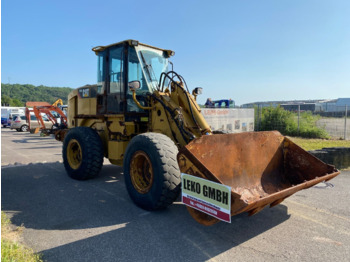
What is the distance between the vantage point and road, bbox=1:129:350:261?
3.21 meters

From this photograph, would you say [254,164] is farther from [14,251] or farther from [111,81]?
[111,81]

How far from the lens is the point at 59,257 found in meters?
3.15

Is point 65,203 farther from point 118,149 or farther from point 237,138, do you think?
point 237,138

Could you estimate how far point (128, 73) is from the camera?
6.09 meters

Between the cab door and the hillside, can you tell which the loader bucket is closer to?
the cab door

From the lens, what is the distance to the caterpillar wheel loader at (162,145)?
158 inches

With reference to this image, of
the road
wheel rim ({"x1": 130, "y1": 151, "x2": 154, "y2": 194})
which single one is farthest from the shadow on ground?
wheel rim ({"x1": 130, "y1": 151, "x2": 154, "y2": 194})

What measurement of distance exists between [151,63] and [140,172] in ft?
8.73

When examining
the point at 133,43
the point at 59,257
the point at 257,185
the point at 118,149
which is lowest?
the point at 59,257

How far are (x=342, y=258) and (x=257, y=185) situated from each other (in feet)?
5.38

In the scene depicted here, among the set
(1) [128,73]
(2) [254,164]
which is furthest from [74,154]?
(2) [254,164]

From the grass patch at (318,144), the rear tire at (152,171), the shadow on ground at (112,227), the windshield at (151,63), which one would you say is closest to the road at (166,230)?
the shadow on ground at (112,227)

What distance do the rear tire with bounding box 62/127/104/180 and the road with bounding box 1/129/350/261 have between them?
2.43ft

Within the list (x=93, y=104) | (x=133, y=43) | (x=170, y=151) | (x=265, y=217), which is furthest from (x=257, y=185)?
(x=93, y=104)
